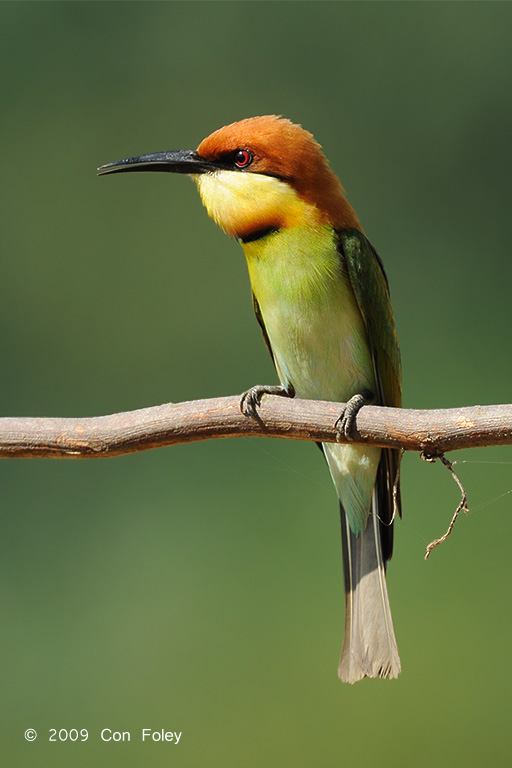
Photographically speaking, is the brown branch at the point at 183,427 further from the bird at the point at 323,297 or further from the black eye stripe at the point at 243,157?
the black eye stripe at the point at 243,157

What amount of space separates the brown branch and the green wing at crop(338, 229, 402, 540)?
27 centimetres

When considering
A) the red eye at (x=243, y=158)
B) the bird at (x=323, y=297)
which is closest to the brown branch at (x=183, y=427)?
the bird at (x=323, y=297)

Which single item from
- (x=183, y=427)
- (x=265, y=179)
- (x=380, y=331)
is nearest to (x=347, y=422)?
(x=183, y=427)

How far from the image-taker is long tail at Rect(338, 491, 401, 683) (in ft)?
5.19

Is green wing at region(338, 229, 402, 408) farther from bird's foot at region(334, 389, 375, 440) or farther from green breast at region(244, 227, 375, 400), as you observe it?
bird's foot at region(334, 389, 375, 440)

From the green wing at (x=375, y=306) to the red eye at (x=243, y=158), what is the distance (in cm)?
20

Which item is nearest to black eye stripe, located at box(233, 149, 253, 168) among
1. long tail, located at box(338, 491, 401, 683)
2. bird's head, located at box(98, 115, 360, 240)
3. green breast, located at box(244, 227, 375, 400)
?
bird's head, located at box(98, 115, 360, 240)

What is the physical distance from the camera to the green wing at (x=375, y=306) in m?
1.62

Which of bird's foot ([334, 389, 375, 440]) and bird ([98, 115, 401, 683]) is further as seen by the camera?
bird ([98, 115, 401, 683])

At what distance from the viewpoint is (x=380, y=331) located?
1676 mm

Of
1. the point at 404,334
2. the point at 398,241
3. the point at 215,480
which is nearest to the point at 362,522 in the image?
the point at 215,480

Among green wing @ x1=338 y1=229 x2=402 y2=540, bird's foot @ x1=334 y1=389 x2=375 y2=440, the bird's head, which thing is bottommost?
bird's foot @ x1=334 y1=389 x2=375 y2=440

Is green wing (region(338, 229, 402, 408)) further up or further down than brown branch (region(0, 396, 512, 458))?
further up

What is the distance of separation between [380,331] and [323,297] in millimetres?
134
